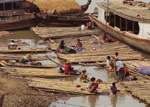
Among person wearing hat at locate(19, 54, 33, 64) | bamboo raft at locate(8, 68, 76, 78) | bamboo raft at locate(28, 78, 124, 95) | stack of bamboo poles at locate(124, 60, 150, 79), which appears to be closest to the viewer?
bamboo raft at locate(28, 78, 124, 95)

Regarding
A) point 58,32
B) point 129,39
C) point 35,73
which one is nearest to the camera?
point 35,73

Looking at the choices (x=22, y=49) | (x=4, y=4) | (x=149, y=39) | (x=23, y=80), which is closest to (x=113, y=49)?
(x=149, y=39)

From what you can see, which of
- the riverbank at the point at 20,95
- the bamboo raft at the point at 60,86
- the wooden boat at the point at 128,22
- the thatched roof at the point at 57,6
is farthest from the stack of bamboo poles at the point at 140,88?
the thatched roof at the point at 57,6

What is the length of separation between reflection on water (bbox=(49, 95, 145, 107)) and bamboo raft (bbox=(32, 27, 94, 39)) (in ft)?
38.1

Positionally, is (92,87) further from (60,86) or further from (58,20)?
(58,20)

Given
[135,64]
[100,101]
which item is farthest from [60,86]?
[135,64]

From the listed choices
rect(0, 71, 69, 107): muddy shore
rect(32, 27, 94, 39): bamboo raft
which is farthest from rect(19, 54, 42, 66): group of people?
rect(32, 27, 94, 39): bamboo raft

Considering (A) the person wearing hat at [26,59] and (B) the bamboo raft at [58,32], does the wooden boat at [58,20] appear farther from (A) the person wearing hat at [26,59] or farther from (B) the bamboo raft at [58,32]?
(A) the person wearing hat at [26,59]

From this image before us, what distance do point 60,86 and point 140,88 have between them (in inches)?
137

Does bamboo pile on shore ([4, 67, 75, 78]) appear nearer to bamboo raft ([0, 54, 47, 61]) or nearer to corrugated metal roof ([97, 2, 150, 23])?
bamboo raft ([0, 54, 47, 61])

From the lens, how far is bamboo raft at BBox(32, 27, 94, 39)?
27297 mm

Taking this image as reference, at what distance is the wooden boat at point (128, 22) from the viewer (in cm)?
2258

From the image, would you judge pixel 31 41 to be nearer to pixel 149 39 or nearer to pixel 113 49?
pixel 113 49

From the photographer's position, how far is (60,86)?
16391mm
